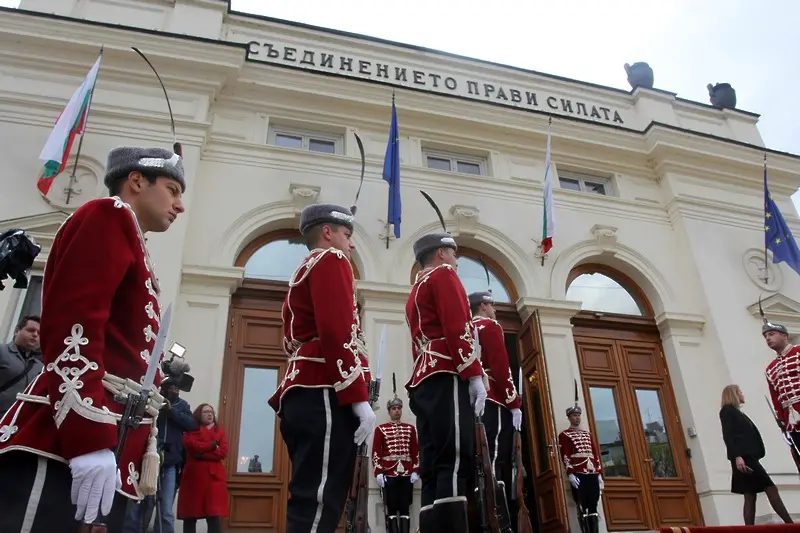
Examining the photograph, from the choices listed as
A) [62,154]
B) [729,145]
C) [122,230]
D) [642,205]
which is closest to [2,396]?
[122,230]

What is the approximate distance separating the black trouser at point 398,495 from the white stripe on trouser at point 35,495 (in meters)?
5.61

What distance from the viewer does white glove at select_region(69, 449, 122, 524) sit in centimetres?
142

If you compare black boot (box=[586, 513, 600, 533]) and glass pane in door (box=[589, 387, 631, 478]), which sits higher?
glass pane in door (box=[589, 387, 631, 478])

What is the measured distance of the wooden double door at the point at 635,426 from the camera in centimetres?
793

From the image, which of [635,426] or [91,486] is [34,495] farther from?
[635,426]

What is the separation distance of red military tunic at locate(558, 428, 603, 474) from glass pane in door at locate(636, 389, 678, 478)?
1.39 m

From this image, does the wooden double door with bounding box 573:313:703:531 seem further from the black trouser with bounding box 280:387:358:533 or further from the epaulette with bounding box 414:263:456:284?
the black trouser with bounding box 280:387:358:533

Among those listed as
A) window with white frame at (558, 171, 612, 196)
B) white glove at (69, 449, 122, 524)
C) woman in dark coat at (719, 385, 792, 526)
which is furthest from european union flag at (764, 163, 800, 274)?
white glove at (69, 449, 122, 524)

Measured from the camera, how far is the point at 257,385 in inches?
287

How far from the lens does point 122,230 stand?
5.71 feet

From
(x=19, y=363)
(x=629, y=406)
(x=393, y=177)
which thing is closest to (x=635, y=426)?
(x=629, y=406)

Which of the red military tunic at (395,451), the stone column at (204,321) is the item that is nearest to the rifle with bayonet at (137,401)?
the stone column at (204,321)

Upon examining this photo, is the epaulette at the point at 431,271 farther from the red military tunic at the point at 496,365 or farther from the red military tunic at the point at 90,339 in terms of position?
the red military tunic at the point at 90,339

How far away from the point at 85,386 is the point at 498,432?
3477 mm
